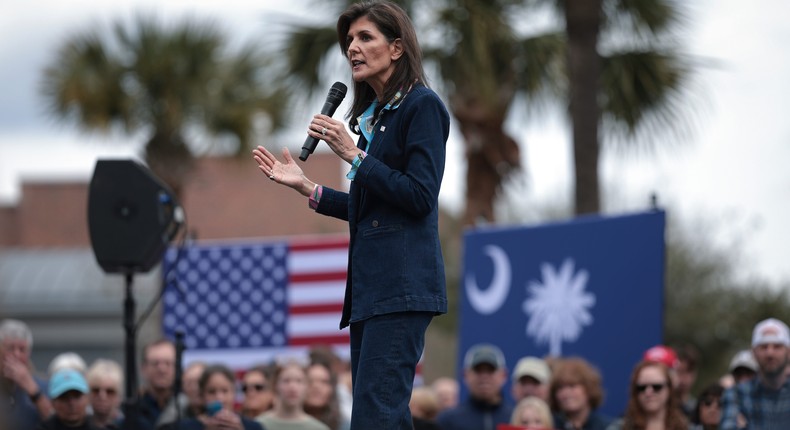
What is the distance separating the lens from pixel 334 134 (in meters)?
4.02

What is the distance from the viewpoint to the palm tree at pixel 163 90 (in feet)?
65.1

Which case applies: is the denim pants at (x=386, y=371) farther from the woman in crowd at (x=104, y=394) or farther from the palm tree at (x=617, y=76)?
the palm tree at (x=617, y=76)

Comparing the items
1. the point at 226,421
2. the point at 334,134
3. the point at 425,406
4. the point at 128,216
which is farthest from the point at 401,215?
the point at 425,406

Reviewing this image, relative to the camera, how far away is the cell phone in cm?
772

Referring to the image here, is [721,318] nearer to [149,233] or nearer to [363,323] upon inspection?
[149,233]

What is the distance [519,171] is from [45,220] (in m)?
34.5

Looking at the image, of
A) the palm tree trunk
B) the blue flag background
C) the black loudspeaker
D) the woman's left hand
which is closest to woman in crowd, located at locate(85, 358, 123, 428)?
the black loudspeaker

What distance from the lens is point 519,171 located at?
16.2 m

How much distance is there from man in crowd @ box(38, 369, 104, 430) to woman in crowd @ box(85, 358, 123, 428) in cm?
70

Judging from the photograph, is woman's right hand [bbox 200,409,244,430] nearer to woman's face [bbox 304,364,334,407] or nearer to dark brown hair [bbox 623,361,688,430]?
woman's face [bbox 304,364,334,407]

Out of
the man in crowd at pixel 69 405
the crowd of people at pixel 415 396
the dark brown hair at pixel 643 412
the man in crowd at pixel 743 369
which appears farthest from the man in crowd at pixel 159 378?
the man in crowd at pixel 743 369

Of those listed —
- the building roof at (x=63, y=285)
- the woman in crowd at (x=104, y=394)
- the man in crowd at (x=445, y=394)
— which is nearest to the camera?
the woman in crowd at (x=104, y=394)

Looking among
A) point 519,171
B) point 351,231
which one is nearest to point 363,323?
point 351,231

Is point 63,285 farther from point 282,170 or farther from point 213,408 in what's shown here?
point 282,170
